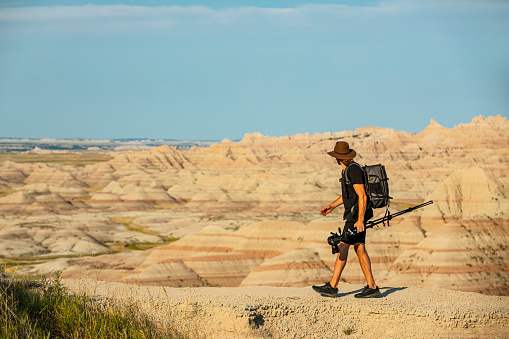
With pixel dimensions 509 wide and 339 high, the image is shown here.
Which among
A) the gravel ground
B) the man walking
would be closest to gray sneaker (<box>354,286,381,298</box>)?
the man walking

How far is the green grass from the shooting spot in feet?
24.9

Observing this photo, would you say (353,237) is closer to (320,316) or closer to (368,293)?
(368,293)

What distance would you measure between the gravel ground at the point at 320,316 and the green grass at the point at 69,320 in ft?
2.22

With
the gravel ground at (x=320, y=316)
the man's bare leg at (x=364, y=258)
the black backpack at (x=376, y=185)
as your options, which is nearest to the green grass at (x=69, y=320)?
the gravel ground at (x=320, y=316)

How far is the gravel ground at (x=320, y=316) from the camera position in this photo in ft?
30.7

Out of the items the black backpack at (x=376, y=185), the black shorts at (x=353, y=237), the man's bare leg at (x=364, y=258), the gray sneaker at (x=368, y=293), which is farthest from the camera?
the gray sneaker at (x=368, y=293)

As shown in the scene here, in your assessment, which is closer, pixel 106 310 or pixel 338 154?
pixel 106 310

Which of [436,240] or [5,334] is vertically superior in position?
[5,334]

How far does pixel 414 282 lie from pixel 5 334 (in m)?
43.6

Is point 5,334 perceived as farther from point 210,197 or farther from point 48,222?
point 210,197

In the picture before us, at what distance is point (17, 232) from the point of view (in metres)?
80.9

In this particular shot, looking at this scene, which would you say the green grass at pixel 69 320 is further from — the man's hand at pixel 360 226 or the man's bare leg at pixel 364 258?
the man's bare leg at pixel 364 258

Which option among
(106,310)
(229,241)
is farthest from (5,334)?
(229,241)

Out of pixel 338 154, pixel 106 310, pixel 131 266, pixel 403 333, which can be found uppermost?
pixel 338 154
